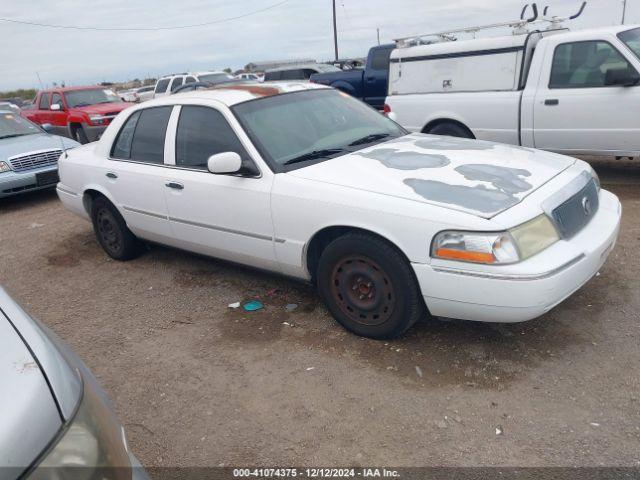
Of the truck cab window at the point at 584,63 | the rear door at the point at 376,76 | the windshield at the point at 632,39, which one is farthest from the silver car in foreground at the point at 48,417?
the rear door at the point at 376,76

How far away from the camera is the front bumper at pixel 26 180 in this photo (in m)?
8.13

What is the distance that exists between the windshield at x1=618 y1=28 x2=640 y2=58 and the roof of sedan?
3802 mm

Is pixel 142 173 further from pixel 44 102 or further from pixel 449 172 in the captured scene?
pixel 44 102

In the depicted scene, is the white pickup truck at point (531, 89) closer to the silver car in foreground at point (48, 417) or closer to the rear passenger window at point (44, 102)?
the silver car in foreground at point (48, 417)

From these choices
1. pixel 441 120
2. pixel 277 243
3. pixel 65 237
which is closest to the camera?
pixel 277 243

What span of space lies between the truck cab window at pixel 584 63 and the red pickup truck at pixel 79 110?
32.8 feet

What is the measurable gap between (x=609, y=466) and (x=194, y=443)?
200cm

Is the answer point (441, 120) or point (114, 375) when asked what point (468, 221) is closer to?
point (114, 375)

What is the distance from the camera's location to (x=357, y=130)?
434cm

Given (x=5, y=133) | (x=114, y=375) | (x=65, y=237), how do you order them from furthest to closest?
(x=5, y=133) < (x=65, y=237) < (x=114, y=375)

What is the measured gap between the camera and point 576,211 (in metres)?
3.31

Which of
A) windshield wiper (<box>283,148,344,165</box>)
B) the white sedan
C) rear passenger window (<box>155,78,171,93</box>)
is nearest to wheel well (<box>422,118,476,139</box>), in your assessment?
the white sedan

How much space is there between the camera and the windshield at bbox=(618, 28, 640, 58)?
19.8 ft

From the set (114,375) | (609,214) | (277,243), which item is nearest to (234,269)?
(277,243)
